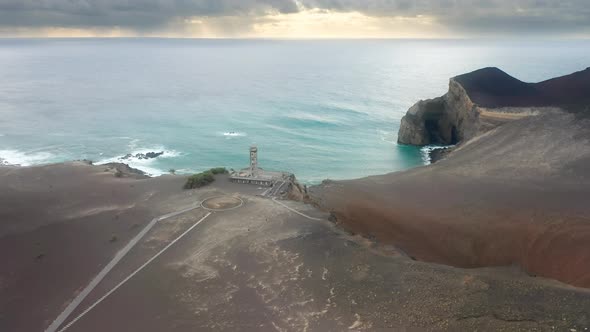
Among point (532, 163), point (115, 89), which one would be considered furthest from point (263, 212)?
point (115, 89)

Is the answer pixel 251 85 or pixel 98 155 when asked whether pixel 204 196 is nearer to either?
pixel 98 155

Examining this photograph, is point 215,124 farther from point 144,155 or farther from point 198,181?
point 198,181

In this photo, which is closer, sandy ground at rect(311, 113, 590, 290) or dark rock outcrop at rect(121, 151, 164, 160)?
sandy ground at rect(311, 113, 590, 290)

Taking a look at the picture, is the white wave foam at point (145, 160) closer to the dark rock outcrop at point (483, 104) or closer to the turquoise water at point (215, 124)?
the turquoise water at point (215, 124)

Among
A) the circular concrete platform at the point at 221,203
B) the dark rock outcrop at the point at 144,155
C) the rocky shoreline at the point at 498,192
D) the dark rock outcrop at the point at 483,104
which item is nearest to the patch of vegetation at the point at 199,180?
the circular concrete platform at the point at 221,203

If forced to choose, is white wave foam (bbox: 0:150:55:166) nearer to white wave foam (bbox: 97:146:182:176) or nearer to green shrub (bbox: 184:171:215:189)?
white wave foam (bbox: 97:146:182:176)

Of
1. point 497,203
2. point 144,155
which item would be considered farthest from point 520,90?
point 144,155

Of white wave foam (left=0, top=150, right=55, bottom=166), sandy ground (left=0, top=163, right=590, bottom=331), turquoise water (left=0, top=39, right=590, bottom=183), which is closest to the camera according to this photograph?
sandy ground (left=0, top=163, right=590, bottom=331)

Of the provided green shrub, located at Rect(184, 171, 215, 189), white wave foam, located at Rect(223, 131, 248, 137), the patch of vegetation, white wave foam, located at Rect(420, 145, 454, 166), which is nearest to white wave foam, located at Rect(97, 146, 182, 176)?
white wave foam, located at Rect(223, 131, 248, 137)
